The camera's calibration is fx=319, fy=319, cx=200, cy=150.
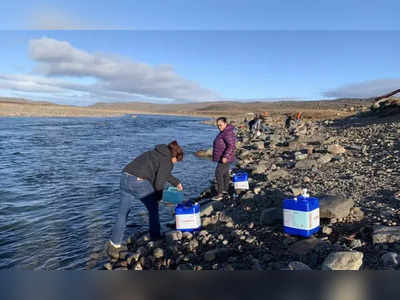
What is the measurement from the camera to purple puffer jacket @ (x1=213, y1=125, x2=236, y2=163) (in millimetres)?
7320

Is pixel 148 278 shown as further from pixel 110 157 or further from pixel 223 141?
pixel 110 157

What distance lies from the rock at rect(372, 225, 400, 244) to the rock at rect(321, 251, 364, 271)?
950mm

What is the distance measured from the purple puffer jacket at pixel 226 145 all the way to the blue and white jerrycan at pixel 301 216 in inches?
107

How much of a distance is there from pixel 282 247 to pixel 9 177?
10.5 m

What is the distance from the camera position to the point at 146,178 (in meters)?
5.02

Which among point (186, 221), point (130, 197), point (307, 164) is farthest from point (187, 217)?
point (307, 164)

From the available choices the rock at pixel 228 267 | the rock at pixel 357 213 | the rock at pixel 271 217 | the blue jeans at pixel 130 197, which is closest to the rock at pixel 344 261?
the rock at pixel 228 267

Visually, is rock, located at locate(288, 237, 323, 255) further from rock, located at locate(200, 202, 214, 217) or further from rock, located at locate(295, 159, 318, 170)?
rock, located at locate(295, 159, 318, 170)

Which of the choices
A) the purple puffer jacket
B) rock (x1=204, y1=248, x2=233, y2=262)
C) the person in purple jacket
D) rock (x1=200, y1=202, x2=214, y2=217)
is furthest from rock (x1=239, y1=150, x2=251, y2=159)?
rock (x1=204, y1=248, x2=233, y2=262)

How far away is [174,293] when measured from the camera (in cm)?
96

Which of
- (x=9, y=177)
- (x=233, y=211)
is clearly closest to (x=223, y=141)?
(x=233, y=211)

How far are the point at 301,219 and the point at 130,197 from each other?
2681mm

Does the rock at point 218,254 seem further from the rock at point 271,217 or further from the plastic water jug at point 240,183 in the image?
the plastic water jug at point 240,183

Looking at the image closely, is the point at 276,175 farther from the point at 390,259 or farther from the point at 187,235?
the point at 390,259
